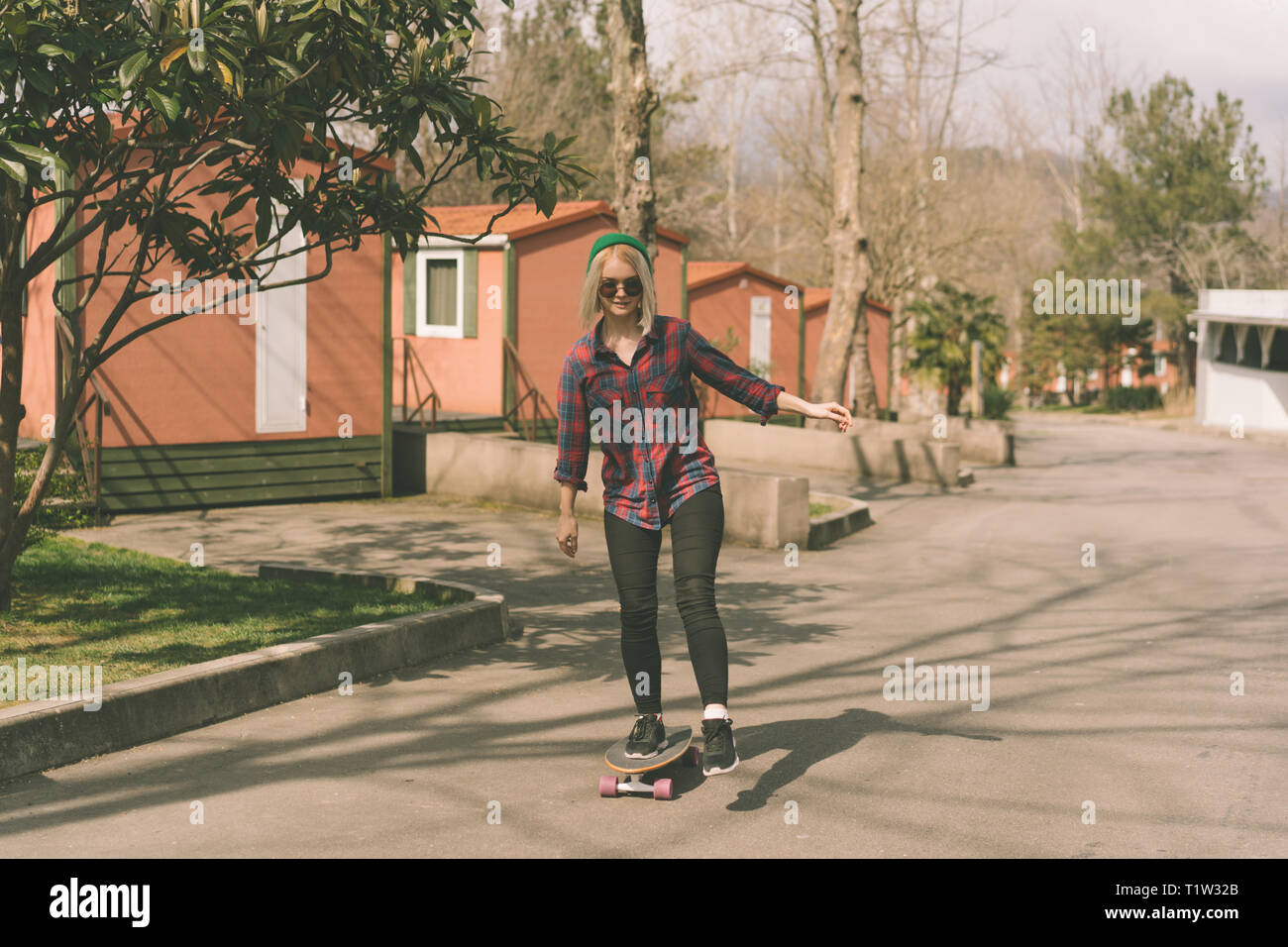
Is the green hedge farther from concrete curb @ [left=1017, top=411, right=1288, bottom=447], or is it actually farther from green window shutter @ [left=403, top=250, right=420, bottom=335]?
green window shutter @ [left=403, top=250, right=420, bottom=335]

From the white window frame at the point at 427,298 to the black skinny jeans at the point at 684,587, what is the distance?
53.8 feet

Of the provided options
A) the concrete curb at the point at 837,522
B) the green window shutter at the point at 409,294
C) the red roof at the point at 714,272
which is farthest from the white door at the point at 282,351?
the red roof at the point at 714,272

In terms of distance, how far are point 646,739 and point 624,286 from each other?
1.72 meters

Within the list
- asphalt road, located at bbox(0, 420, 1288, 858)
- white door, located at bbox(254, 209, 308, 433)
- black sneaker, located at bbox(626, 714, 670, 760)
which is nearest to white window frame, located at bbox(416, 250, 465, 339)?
white door, located at bbox(254, 209, 308, 433)

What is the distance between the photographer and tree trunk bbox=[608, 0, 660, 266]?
15.2 meters

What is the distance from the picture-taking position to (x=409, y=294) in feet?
72.8

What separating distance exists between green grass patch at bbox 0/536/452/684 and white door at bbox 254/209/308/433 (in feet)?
15.6

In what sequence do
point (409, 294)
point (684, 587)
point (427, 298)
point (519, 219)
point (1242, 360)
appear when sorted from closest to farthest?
1. point (684, 587)
2. point (519, 219)
3. point (427, 298)
4. point (409, 294)
5. point (1242, 360)

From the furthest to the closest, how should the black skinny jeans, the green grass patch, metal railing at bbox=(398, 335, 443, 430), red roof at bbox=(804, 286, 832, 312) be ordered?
red roof at bbox=(804, 286, 832, 312), metal railing at bbox=(398, 335, 443, 430), the green grass patch, the black skinny jeans

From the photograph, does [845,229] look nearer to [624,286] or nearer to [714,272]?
[714,272]

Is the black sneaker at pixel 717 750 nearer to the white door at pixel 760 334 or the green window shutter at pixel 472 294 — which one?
the green window shutter at pixel 472 294

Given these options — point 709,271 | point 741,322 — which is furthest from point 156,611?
point 741,322

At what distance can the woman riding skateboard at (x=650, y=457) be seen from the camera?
211 inches
